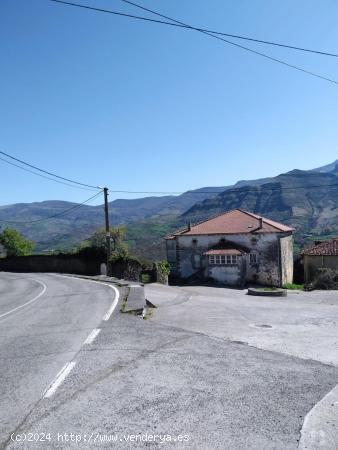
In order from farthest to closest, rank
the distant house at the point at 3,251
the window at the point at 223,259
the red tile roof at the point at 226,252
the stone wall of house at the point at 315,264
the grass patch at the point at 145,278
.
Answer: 1. the distant house at the point at 3,251
2. the stone wall of house at the point at 315,264
3. the window at the point at 223,259
4. the red tile roof at the point at 226,252
5. the grass patch at the point at 145,278

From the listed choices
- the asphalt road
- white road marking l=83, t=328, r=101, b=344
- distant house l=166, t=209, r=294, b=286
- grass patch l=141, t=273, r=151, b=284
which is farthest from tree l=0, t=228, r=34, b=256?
white road marking l=83, t=328, r=101, b=344

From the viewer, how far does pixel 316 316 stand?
16984 mm

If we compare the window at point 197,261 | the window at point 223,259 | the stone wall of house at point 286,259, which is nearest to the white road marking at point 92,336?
the window at point 223,259

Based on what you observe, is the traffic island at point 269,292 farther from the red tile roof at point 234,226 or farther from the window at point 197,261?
the window at point 197,261

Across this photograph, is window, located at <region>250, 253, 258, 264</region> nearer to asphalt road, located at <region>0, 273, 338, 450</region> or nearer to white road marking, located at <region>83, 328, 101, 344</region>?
asphalt road, located at <region>0, 273, 338, 450</region>

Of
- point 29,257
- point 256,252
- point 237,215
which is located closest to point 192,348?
point 256,252

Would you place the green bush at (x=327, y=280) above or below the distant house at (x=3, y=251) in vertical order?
below

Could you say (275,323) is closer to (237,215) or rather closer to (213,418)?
(213,418)

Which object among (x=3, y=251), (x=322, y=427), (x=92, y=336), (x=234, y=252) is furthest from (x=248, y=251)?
(x=3, y=251)

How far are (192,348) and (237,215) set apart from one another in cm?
3478

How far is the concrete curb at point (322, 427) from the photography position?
4.76 metres

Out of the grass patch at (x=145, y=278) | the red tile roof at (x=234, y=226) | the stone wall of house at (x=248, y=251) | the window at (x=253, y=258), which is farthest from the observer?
the red tile roof at (x=234, y=226)

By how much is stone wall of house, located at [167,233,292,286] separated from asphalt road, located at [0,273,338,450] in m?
27.5

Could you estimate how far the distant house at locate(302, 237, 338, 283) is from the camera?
3881cm
